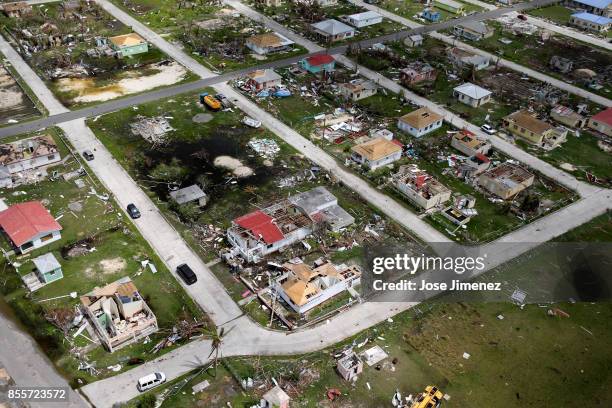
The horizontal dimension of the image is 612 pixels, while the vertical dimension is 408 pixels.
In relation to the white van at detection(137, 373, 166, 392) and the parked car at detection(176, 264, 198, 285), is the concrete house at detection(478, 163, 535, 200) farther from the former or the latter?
the white van at detection(137, 373, 166, 392)

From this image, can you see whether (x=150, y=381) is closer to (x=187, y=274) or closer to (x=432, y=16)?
(x=187, y=274)

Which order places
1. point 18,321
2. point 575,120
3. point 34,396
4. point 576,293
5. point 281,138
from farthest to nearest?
point 575,120, point 281,138, point 576,293, point 18,321, point 34,396

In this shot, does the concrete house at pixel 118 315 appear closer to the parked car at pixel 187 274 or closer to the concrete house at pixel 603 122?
the parked car at pixel 187 274

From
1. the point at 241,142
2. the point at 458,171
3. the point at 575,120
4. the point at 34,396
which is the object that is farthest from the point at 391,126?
the point at 34,396

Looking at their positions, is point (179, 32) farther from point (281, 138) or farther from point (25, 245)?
point (25, 245)

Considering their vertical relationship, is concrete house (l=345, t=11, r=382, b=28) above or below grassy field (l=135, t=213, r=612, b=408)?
above

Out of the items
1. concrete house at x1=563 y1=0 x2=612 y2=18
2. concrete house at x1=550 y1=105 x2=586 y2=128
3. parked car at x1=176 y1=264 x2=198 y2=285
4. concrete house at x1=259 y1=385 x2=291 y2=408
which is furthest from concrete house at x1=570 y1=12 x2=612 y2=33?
concrete house at x1=259 y1=385 x2=291 y2=408
